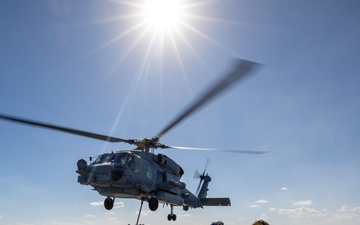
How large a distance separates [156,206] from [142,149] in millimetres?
3849

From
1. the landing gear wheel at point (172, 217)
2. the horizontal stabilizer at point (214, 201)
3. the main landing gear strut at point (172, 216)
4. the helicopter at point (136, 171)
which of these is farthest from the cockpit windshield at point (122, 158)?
the horizontal stabilizer at point (214, 201)

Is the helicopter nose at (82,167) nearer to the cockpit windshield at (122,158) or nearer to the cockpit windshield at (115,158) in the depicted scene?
the cockpit windshield at (115,158)

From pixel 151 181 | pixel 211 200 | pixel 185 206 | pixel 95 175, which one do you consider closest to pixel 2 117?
pixel 95 175

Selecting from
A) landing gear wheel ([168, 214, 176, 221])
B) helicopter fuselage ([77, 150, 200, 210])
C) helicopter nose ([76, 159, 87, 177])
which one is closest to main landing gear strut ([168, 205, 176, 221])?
landing gear wheel ([168, 214, 176, 221])

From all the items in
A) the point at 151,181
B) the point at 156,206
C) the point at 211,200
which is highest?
the point at 211,200

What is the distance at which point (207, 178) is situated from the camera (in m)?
31.7

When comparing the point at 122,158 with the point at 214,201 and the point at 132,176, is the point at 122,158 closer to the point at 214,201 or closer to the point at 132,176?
the point at 132,176

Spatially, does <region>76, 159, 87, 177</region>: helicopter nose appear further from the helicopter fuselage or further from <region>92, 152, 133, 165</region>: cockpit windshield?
<region>92, 152, 133, 165</region>: cockpit windshield

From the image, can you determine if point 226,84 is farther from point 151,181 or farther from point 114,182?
point 151,181

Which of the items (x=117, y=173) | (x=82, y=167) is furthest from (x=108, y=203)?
(x=117, y=173)

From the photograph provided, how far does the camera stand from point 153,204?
1819 centimetres

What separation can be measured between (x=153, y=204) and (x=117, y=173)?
3610mm

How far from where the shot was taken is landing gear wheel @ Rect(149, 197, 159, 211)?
1809cm

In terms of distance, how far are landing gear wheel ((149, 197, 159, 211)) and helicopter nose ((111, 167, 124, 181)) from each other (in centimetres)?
322
